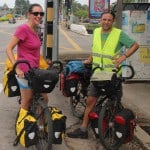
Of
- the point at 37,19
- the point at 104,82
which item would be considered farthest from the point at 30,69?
the point at 104,82

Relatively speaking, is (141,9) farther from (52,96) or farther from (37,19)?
(37,19)

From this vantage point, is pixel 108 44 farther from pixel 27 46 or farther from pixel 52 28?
pixel 52 28

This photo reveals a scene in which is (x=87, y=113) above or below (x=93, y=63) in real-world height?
below

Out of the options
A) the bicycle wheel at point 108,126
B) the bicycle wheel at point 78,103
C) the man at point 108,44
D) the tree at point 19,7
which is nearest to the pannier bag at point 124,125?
the bicycle wheel at point 108,126

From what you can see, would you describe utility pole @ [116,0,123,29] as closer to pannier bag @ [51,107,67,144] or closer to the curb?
the curb

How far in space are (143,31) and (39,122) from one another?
21.4 ft

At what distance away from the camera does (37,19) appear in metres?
5.76

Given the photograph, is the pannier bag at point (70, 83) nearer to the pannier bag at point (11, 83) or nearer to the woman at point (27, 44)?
the pannier bag at point (11, 83)

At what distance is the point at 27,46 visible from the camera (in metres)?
5.82

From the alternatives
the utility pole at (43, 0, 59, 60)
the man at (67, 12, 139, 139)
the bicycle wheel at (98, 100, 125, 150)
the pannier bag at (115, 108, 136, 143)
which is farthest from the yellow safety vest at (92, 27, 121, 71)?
the utility pole at (43, 0, 59, 60)

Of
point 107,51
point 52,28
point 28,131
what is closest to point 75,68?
point 107,51

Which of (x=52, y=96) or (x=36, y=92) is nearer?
(x=36, y=92)

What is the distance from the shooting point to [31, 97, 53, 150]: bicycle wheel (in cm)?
541

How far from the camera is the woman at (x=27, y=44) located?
224 inches
